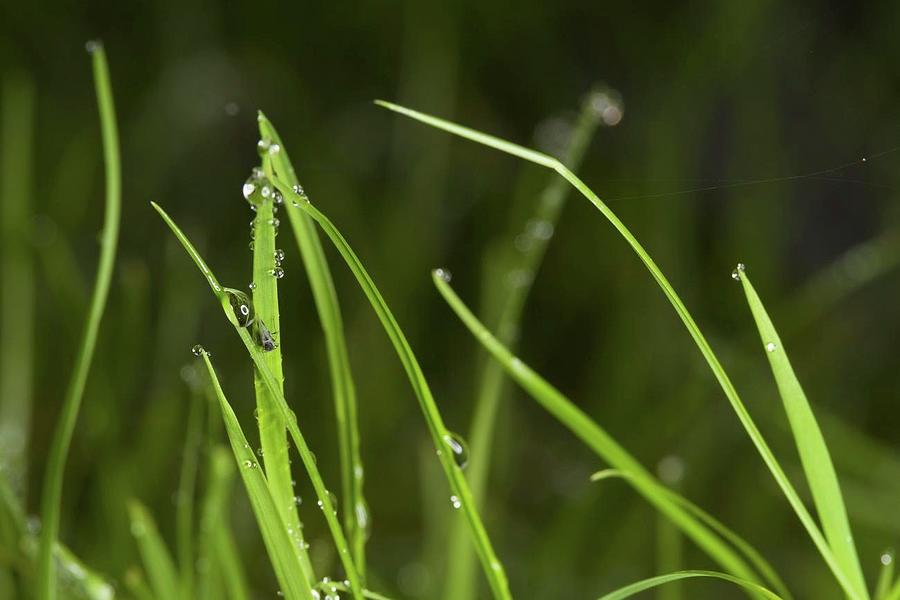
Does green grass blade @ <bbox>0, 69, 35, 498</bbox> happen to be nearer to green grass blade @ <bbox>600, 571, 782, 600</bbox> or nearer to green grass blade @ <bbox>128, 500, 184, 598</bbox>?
green grass blade @ <bbox>128, 500, 184, 598</bbox>

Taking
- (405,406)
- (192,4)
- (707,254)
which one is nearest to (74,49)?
(192,4)

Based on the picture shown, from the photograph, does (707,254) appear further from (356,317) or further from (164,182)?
(164,182)

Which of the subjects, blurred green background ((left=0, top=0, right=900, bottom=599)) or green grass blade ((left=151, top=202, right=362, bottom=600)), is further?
blurred green background ((left=0, top=0, right=900, bottom=599))

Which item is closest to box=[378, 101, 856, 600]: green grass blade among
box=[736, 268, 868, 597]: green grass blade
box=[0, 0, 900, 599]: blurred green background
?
box=[736, 268, 868, 597]: green grass blade

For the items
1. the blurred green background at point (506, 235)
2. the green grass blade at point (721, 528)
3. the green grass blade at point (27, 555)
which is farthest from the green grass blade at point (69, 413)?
the blurred green background at point (506, 235)

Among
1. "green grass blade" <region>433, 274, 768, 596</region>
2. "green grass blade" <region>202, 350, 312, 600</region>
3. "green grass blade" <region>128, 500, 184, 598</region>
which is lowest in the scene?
"green grass blade" <region>128, 500, 184, 598</region>

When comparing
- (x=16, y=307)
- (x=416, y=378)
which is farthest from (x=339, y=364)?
(x=16, y=307)

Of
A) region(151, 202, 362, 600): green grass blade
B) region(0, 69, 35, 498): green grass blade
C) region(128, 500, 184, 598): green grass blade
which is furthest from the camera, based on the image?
region(0, 69, 35, 498): green grass blade
